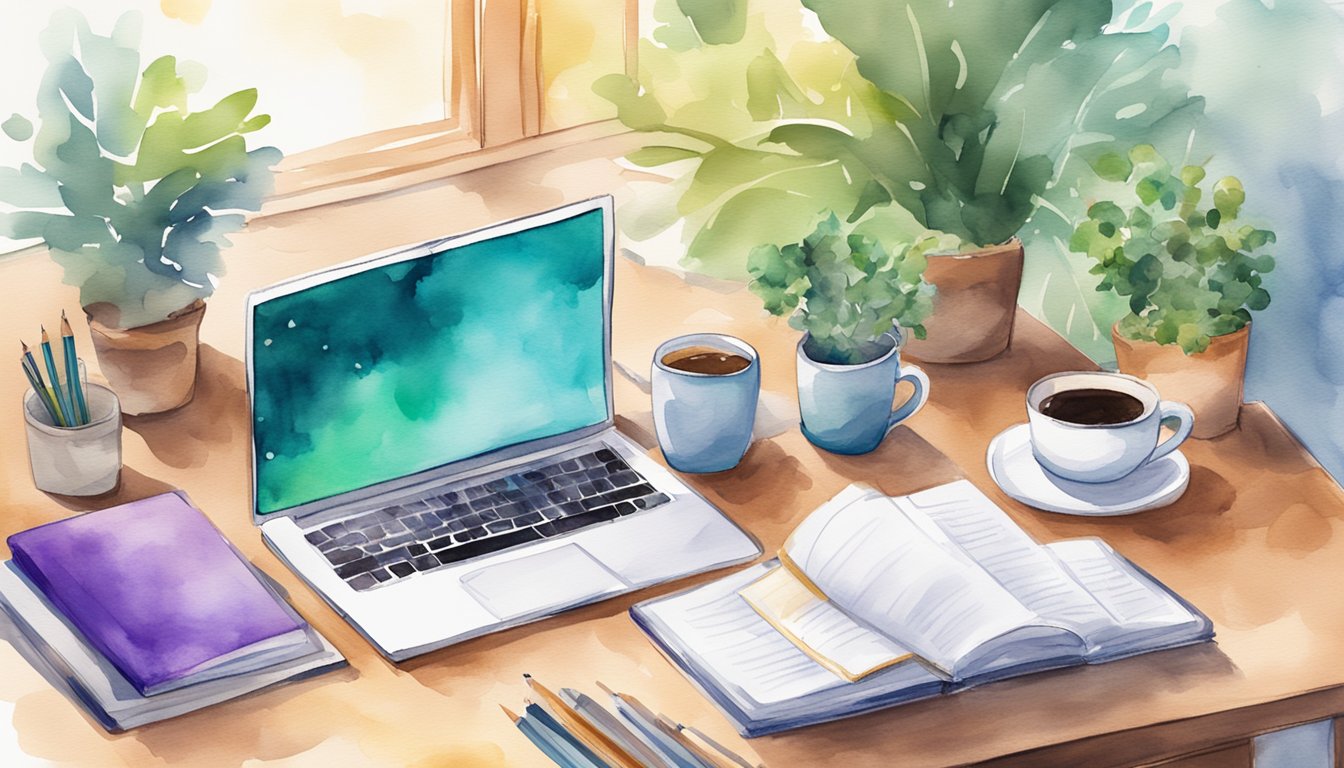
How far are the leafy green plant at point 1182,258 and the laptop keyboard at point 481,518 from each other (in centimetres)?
47

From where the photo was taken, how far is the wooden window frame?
7.20 feet

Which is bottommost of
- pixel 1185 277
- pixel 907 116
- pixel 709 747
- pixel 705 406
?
pixel 709 747

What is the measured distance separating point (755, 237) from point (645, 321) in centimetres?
19

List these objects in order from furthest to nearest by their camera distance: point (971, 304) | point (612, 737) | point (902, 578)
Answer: point (971, 304), point (902, 578), point (612, 737)

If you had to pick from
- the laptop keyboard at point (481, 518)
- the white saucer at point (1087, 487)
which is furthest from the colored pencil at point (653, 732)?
the white saucer at point (1087, 487)

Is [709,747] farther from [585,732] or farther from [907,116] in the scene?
[907,116]

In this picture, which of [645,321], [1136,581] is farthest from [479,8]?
[1136,581]

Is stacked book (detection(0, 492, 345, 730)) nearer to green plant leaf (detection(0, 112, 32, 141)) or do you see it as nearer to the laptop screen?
the laptop screen

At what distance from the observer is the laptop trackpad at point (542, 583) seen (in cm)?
130

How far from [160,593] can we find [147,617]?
3 centimetres

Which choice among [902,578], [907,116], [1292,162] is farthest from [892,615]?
[1292,162]

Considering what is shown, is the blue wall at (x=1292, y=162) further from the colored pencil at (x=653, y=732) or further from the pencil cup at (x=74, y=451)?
the pencil cup at (x=74, y=451)

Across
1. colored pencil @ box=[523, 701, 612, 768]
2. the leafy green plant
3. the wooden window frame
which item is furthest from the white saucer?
the wooden window frame

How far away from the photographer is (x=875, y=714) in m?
1.20
